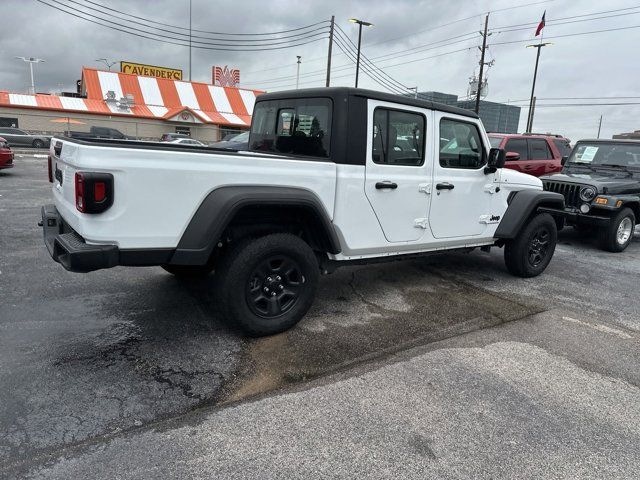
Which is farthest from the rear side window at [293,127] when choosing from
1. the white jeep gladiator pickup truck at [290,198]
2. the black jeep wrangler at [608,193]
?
the black jeep wrangler at [608,193]

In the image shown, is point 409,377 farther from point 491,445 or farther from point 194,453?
point 194,453

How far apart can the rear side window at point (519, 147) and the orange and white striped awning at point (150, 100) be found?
25.6m

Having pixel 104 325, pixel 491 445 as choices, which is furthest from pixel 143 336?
pixel 491 445

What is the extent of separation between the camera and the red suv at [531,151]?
10383 mm

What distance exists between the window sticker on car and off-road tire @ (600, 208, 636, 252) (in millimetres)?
1497

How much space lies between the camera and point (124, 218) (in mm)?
2924

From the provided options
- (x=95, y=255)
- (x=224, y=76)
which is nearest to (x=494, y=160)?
(x=95, y=255)

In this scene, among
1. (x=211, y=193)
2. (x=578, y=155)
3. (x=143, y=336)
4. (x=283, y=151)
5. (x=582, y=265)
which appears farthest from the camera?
(x=578, y=155)

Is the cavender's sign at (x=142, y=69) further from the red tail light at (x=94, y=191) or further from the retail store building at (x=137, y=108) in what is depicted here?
the red tail light at (x=94, y=191)

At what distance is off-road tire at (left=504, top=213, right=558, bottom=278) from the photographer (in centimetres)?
561

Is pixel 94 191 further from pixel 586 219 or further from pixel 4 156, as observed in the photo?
pixel 4 156

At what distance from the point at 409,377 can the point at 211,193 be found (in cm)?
188

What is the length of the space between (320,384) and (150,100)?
3759 cm

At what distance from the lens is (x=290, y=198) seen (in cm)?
346
